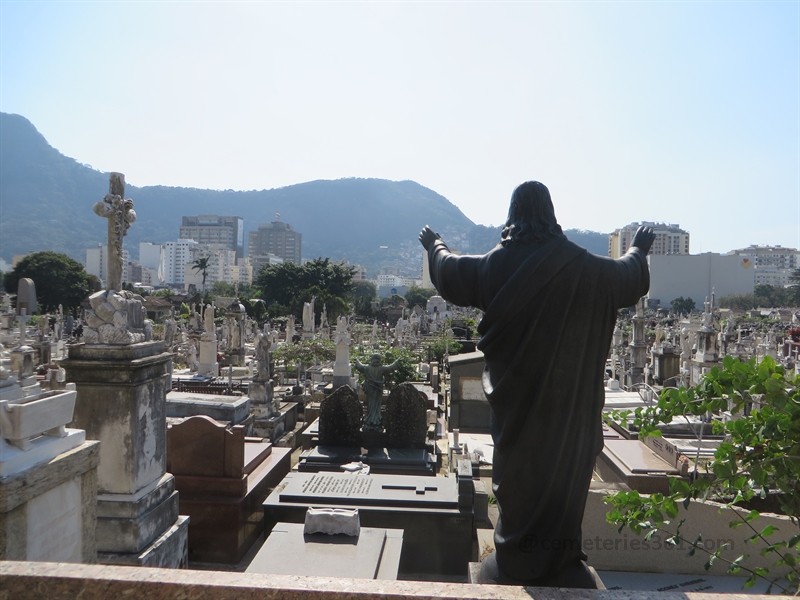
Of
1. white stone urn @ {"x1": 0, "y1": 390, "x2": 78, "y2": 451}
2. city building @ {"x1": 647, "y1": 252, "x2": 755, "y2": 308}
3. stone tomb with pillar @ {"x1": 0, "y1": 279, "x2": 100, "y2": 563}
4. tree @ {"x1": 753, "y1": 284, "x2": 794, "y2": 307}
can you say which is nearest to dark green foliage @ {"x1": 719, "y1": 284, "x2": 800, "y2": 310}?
tree @ {"x1": 753, "y1": 284, "x2": 794, "y2": 307}

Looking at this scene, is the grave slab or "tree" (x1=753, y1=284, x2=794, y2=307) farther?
"tree" (x1=753, y1=284, x2=794, y2=307)

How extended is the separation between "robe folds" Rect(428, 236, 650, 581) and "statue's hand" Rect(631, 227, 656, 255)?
0.22 m

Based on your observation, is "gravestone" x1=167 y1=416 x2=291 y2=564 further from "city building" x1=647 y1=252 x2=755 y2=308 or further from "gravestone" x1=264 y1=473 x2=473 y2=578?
"city building" x1=647 y1=252 x2=755 y2=308

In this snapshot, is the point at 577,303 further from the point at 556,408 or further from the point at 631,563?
the point at 631,563

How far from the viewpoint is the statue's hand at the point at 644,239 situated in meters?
2.69

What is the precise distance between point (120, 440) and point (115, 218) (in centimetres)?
196

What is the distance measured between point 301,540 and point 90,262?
152 m

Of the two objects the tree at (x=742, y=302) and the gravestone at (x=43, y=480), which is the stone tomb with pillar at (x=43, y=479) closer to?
the gravestone at (x=43, y=480)

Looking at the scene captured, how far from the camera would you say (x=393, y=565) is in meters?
4.68

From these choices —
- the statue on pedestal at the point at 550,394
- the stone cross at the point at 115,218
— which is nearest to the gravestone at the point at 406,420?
the stone cross at the point at 115,218

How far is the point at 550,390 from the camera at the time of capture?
2.42 m

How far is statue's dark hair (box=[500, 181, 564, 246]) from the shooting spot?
101 inches

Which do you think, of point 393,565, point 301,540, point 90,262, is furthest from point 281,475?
point 90,262

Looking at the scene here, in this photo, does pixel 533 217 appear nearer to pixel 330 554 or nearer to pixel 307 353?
pixel 330 554
